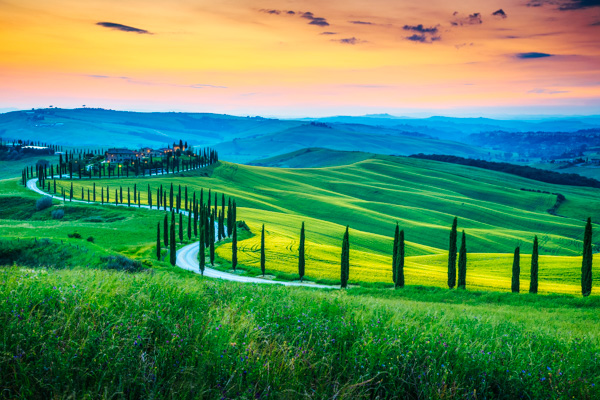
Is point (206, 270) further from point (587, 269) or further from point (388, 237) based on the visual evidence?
point (388, 237)

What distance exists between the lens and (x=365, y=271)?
68.6 m

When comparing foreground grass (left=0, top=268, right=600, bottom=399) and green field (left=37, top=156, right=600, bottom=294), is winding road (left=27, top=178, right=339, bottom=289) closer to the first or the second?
green field (left=37, top=156, right=600, bottom=294)

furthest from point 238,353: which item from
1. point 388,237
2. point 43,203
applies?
point 43,203

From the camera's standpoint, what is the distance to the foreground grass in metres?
8.04

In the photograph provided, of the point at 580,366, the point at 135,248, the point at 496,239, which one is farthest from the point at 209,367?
the point at 496,239

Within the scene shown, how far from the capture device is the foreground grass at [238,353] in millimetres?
8039

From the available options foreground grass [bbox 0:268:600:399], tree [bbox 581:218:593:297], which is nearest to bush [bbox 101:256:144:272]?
foreground grass [bbox 0:268:600:399]

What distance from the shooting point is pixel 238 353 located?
29.7 ft

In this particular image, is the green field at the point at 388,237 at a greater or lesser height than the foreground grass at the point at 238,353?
lesser

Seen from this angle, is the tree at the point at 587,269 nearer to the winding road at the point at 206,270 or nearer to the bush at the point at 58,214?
the winding road at the point at 206,270

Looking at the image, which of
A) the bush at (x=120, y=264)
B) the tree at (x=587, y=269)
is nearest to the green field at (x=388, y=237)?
the tree at (x=587, y=269)

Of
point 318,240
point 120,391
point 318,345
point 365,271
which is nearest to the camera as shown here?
point 120,391

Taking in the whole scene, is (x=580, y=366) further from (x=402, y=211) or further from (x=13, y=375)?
(x=402, y=211)

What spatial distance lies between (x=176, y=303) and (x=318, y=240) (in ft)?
306
